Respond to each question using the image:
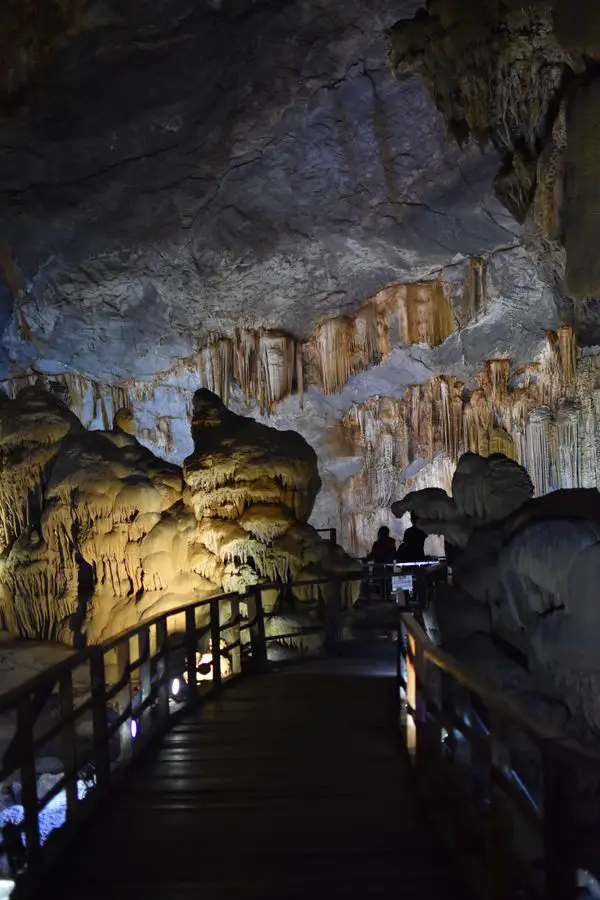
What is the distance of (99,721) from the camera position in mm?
4414

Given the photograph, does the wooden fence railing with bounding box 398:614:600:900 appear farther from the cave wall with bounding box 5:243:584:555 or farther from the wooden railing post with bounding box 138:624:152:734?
the cave wall with bounding box 5:243:584:555

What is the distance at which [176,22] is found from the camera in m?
7.93

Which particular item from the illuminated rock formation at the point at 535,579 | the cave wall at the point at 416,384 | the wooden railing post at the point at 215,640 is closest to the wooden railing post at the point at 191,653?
the wooden railing post at the point at 215,640

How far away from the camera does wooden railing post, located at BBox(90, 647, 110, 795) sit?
4.39 metres

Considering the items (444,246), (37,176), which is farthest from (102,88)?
(444,246)

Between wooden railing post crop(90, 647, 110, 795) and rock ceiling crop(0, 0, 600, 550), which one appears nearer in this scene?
wooden railing post crop(90, 647, 110, 795)

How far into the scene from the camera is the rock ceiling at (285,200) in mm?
7676

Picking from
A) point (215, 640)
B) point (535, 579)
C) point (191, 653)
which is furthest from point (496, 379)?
point (535, 579)

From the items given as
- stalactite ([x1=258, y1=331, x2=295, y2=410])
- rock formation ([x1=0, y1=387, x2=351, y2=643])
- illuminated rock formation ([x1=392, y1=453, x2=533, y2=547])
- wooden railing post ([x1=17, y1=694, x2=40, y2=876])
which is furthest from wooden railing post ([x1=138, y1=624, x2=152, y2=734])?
stalactite ([x1=258, y1=331, x2=295, y2=410])

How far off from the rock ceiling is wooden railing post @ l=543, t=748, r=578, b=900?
4.82 metres

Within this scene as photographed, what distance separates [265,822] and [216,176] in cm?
839

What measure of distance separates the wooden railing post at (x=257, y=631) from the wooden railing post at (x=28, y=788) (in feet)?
15.8

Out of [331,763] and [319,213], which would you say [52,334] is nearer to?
[319,213]

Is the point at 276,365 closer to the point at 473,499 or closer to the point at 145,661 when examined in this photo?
the point at 473,499
